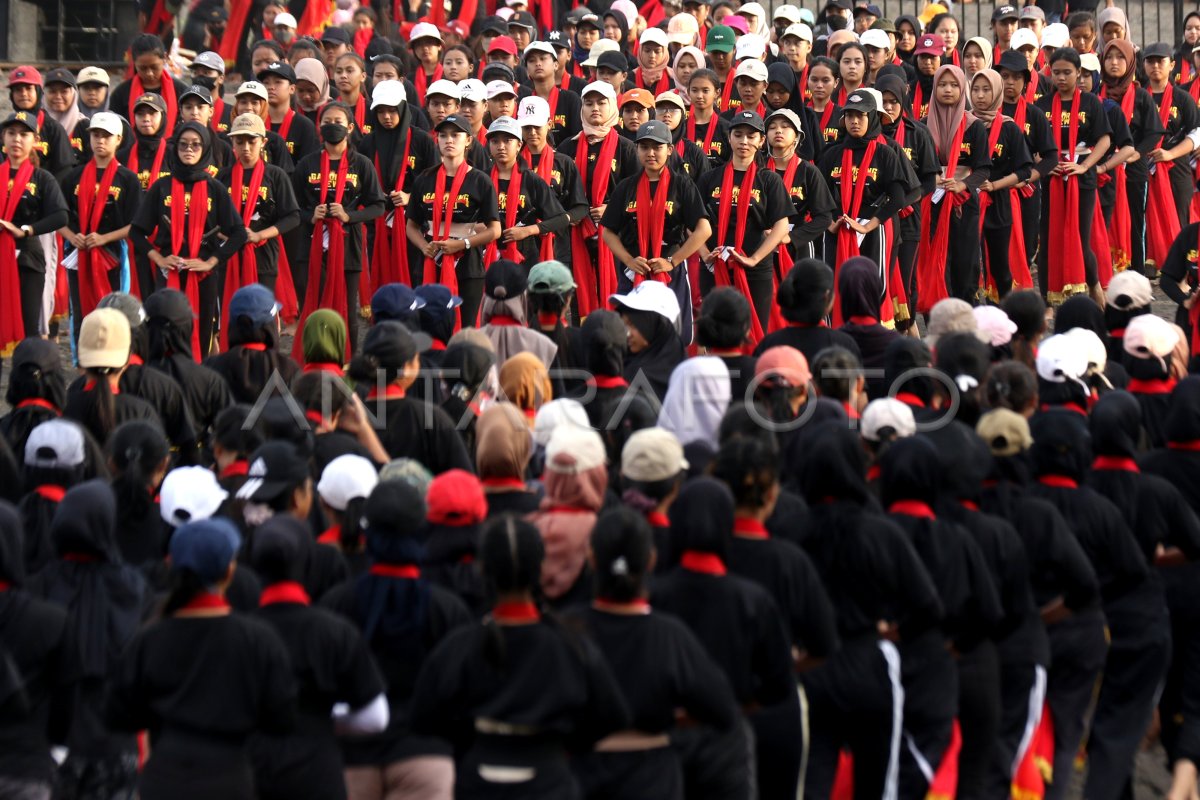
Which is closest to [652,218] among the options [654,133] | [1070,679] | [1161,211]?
[654,133]

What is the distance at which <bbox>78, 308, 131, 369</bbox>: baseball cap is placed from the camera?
1006 cm

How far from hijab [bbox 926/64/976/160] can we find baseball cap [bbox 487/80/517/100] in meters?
3.07

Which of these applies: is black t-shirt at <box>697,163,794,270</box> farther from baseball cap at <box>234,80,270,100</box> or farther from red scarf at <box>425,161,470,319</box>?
baseball cap at <box>234,80,270,100</box>

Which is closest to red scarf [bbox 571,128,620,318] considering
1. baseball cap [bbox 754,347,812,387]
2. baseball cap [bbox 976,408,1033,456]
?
baseball cap [bbox 754,347,812,387]

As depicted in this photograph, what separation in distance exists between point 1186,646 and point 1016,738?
106cm

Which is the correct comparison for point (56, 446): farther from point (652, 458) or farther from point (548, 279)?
point (548, 279)

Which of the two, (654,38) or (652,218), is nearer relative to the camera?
(652,218)

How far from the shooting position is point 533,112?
15516 mm

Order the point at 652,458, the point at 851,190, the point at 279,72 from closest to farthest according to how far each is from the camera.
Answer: the point at 652,458, the point at 851,190, the point at 279,72

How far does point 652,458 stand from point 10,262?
27.2 ft

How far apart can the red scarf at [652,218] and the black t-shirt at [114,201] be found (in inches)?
136

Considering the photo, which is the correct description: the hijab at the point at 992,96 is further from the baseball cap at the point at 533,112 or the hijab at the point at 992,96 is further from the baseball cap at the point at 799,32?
the baseball cap at the point at 533,112

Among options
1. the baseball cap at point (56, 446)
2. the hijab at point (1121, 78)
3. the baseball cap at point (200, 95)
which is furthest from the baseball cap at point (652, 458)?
the hijab at point (1121, 78)

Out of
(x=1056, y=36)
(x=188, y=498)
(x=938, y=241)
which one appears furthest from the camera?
(x=1056, y=36)
